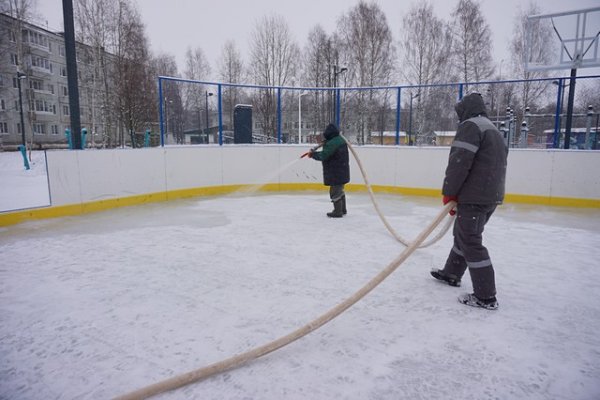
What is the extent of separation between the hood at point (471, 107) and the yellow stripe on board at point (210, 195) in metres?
5.92

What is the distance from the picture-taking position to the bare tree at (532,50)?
9.17 m

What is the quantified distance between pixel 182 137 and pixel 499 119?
10192 mm

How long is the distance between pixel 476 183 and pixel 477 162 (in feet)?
0.54

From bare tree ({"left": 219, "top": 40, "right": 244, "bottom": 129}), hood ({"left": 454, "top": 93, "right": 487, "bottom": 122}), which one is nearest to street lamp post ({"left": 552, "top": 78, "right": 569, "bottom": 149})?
hood ({"left": 454, "top": 93, "right": 487, "bottom": 122})

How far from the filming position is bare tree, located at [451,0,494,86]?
906 inches

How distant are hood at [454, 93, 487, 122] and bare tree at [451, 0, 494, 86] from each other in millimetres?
23083

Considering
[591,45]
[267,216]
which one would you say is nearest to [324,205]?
[267,216]

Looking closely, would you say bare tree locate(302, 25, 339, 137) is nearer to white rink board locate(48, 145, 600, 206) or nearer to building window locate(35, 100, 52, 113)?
white rink board locate(48, 145, 600, 206)

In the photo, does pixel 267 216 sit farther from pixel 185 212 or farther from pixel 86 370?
pixel 86 370

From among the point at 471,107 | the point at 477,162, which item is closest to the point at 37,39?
the point at 471,107

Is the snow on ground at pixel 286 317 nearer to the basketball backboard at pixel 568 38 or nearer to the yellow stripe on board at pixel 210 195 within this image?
the yellow stripe on board at pixel 210 195

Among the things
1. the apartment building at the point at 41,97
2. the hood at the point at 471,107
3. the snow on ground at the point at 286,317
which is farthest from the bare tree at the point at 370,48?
the hood at the point at 471,107

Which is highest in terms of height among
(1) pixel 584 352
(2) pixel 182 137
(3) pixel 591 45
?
(3) pixel 591 45

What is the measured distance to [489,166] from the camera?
2852mm
